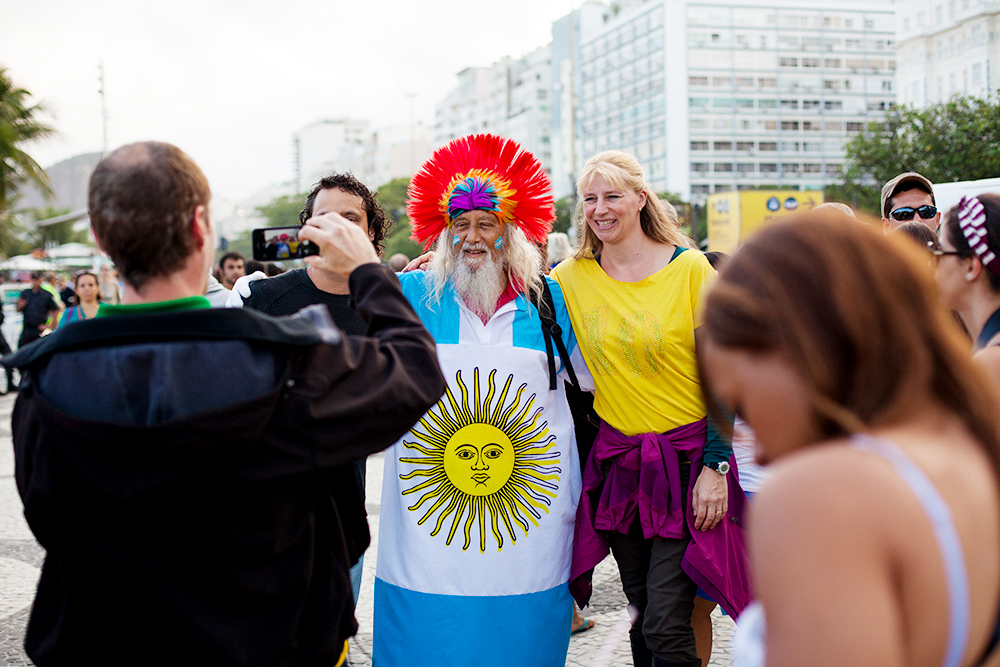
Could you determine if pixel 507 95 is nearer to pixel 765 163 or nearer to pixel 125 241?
pixel 765 163

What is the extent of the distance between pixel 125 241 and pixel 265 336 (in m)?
0.32

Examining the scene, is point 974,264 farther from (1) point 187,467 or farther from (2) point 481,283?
(1) point 187,467

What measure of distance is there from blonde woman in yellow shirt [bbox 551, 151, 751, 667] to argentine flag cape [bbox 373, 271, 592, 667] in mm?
170

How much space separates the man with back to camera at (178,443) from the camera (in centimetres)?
142

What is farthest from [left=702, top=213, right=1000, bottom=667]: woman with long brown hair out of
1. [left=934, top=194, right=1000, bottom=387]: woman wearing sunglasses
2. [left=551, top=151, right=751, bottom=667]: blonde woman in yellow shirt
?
[left=551, top=151, right=751, bottom=667]: blonde woman in yellow shirt

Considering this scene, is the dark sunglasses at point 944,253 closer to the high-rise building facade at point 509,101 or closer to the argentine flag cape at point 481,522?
the argentine flag cape at point 481,522

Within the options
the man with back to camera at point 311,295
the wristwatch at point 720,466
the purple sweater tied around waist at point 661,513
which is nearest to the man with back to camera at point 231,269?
the man with back to camera at point 311,295

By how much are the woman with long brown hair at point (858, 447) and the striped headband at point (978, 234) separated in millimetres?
1148

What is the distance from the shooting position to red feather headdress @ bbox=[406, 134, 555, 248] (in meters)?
3.32

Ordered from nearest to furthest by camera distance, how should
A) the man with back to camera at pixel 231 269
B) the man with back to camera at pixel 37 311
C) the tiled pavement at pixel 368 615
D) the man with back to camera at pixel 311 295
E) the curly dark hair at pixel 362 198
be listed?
the man with back to camera at pixel 311 295
the curly dark hair at pixel 362 198
the tiled pavement at pixel 368 615
the man with back to camera at pixel 231 269
the man with back to camera at pixel 37 311

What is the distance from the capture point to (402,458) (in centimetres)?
298

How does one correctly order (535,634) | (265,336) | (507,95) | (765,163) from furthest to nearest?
(507,95) < (765,163) < (535,634) < (265,336)

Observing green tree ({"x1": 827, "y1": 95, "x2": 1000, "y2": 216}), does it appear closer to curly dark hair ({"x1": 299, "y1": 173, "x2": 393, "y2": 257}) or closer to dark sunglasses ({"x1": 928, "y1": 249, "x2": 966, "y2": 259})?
curly dark hair ({"x1": 299, "y1": 173, "x2": 393, "y2": 257})

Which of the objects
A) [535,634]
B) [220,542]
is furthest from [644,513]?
[220,542]
